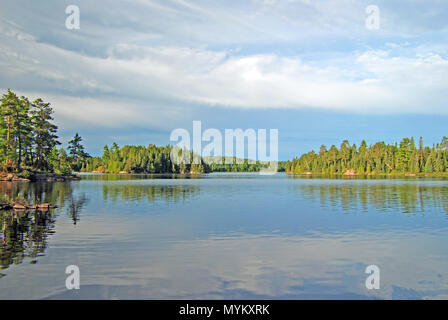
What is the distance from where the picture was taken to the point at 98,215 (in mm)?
30969

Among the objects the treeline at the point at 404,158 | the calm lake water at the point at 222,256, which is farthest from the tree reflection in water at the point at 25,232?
the treeline at the point at 404,158

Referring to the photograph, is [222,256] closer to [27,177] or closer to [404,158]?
[27,177]

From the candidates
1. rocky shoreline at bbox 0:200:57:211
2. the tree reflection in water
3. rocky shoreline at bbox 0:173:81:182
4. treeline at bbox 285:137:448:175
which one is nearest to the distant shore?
rocky shoreline at bbox 0:173:81:182

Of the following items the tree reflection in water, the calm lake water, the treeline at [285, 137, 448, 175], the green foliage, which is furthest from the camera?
the treeline at [285, 137, 448, 175]

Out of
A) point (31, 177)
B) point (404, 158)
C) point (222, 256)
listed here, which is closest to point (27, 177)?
point (31, 177)

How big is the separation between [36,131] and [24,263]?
285 feet

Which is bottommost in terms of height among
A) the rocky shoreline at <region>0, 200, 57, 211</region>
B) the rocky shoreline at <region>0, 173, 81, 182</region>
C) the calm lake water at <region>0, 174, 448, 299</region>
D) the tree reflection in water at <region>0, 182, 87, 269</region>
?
the calm lake water at <region>0, 174, 448, 299</region>

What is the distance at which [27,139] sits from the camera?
82562mm

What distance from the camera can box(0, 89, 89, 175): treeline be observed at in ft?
250

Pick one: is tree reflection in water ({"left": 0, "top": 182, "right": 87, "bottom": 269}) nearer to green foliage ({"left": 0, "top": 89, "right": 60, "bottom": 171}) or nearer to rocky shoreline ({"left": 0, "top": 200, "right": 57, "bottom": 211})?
rocky shoreline ({"left": 0, "top": 200, "right": 57, "bottom": 211})

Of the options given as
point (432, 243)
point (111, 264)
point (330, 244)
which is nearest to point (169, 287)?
point (111, 264)

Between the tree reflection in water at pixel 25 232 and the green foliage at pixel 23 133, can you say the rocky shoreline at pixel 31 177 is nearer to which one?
the green foliage at pixel 23 133

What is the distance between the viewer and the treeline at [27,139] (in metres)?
76.2
